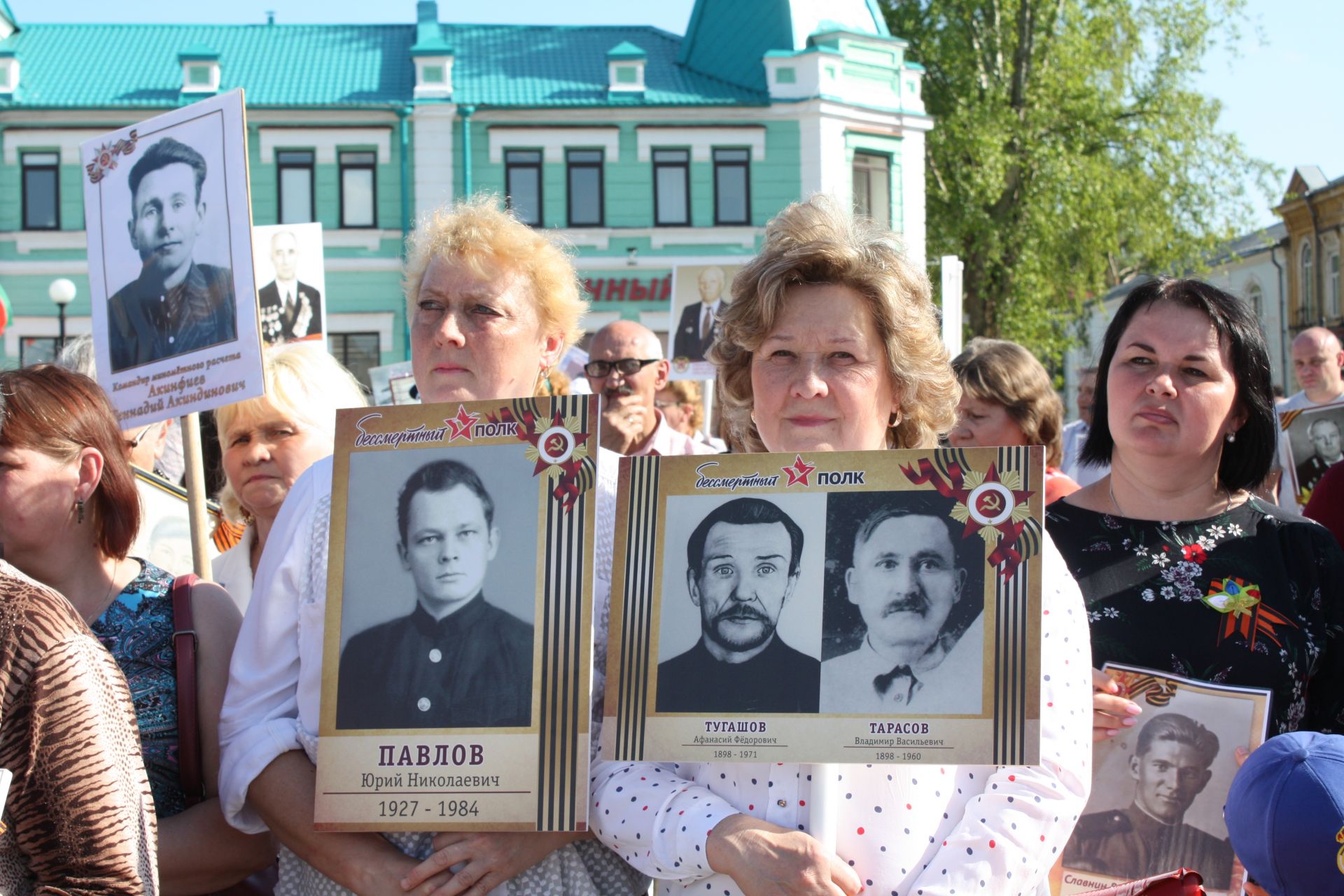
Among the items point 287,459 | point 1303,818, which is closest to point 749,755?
point 1303,818

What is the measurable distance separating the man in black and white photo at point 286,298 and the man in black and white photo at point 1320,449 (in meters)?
5.05

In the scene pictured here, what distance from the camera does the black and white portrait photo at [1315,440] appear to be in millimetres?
6719

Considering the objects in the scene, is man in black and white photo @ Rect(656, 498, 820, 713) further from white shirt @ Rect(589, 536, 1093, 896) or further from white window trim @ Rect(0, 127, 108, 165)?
white window trim @ Rect(0, 127, 108, 165)

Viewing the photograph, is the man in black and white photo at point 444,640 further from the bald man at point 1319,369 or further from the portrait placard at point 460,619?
the bald man at point 1319,369

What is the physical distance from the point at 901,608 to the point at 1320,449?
17.9 feet

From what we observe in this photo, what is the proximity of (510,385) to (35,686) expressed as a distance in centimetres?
112

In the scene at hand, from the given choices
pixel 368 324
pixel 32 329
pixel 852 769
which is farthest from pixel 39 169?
pixel 852 769

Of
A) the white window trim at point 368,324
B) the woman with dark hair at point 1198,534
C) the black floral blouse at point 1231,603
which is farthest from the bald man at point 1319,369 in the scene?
the white window trim at point 368,324

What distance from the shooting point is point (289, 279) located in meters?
7.21

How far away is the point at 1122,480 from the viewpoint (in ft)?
10.4

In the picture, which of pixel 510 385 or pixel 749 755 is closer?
pixel 749 755

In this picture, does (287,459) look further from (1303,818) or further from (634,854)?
(1303,818)

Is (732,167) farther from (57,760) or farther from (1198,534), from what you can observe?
(57,760)

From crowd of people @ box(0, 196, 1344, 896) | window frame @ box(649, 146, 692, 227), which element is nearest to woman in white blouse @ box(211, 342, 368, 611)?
crowd of people @ box(0, 196, 1344, 896)
